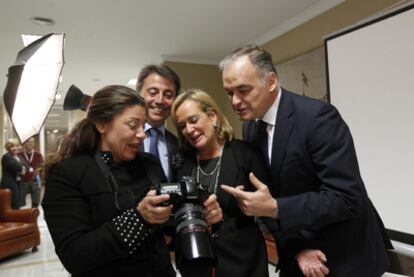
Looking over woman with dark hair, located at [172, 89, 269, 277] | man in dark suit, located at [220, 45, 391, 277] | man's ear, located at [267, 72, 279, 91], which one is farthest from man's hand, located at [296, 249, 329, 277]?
man's ear, located at [267, 72, 279, 91]

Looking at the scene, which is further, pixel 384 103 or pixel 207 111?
pixel 384 103

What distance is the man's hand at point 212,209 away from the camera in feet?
3.03

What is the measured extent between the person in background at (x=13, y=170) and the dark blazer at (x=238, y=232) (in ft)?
16.0

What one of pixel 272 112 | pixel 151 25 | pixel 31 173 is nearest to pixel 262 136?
pixel 272 112

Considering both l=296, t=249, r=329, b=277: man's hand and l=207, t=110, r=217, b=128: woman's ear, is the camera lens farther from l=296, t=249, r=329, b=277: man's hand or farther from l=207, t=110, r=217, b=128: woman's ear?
l=207, t=110, r=217, b=128: woman's ear

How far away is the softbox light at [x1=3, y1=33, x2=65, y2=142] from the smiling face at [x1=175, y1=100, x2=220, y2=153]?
58 centimetres

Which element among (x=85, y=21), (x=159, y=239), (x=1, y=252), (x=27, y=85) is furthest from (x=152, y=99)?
(x=1, y=252)

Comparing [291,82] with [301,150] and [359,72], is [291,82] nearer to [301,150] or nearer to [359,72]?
[359,72]

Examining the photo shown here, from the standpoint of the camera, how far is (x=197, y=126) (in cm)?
128

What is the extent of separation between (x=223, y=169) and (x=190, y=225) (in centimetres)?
40

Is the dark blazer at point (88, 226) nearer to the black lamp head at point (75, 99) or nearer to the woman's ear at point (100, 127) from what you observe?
the woman's ear at point (100, 127)

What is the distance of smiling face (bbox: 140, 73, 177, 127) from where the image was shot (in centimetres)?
151

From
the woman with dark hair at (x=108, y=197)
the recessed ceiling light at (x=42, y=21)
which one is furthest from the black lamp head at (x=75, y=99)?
the recessed ceiling light at (x=42, y=21)

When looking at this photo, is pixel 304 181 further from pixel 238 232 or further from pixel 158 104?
pixel 158 104
